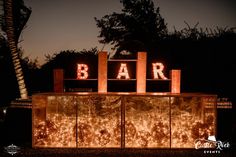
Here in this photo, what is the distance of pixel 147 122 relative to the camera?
18.9m

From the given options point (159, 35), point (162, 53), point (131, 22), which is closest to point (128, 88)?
point (162, 53)

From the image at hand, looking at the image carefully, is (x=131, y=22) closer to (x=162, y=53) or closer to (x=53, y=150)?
(x=162, y=53)

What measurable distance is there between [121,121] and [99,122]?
38.7 inches

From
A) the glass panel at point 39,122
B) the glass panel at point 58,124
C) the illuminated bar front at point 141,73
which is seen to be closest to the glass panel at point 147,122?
the illuminated bar front at point 141,73

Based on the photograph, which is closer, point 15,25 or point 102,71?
point 102,71

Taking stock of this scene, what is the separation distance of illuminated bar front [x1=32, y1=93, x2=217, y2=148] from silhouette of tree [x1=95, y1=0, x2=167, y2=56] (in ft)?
76.5

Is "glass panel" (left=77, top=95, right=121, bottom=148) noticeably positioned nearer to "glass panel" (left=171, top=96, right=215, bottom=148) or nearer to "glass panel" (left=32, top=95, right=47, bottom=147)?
"glass panel" (left=32, top=95, right=47, bottom=147)

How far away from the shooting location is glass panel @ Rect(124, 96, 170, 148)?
18766 mm

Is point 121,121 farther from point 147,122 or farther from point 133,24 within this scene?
point 133,24

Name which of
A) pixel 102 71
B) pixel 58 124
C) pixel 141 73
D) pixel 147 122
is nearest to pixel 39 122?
pixel 58 124

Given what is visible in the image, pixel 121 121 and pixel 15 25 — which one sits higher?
pixel 15 25

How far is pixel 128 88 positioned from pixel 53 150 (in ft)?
51.1

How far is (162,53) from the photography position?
109 ft

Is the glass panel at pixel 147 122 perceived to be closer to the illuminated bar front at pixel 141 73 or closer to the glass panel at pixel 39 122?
the illuminated bar front at pixel 141 73
